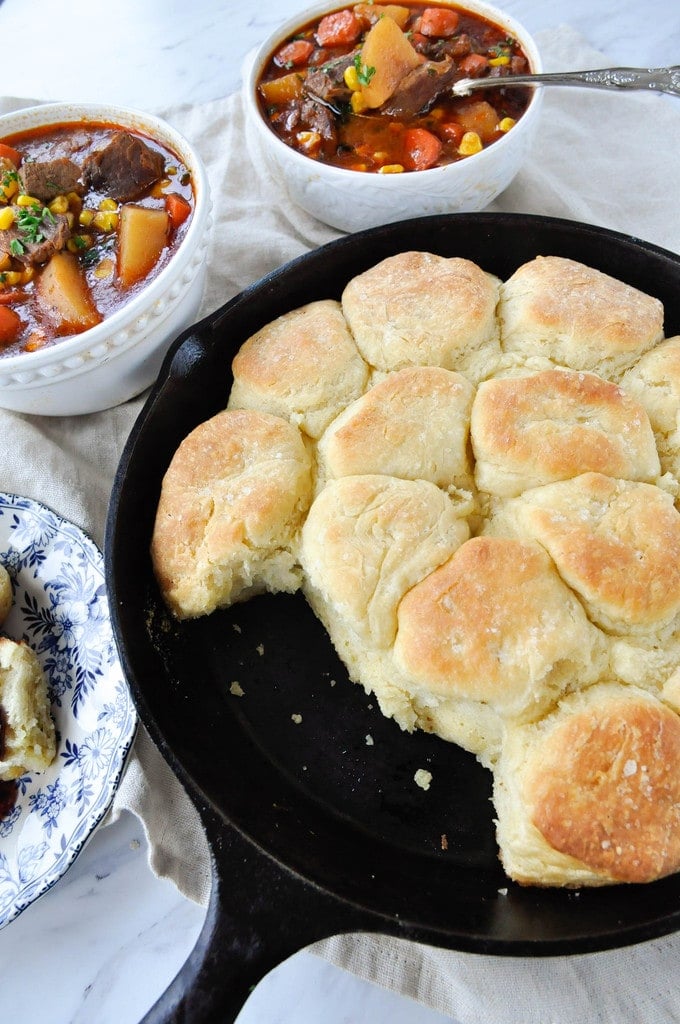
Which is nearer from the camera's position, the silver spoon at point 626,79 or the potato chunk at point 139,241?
the potato chunk at point 139,241

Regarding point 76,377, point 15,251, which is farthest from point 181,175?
point 76,377

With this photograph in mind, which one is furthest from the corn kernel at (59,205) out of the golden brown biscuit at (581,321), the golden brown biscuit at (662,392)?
the golden brown biscuit at (662,392)

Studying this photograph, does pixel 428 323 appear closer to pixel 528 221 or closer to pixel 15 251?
pixel 528 221

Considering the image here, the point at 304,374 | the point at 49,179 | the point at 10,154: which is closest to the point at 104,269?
the point at 49,179

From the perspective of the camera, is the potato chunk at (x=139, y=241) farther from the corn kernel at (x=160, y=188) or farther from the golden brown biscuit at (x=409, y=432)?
the golden brown biscuit at (x=409, y=432)

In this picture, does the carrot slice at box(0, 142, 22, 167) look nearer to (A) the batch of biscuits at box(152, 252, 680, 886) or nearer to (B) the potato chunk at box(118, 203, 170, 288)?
(B) the potato chunk at box(118, 203, 170, 288)

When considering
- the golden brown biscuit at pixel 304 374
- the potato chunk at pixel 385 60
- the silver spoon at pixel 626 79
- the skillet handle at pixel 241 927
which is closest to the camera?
the skillet handle at pixel 241 927
